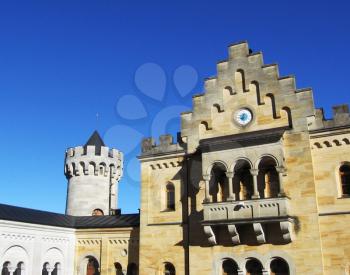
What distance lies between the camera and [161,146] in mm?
28125

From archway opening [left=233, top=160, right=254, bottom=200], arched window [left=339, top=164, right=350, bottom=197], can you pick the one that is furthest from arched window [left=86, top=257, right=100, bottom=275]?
arched window [left=339, top=164, right=350, bottom=197]

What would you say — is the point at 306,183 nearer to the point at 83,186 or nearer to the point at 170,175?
the point at 170,175

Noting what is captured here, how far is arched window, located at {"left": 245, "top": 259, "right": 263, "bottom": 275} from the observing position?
22969 millimetres

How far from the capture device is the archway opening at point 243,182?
960 inches

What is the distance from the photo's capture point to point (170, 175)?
27.5 metres

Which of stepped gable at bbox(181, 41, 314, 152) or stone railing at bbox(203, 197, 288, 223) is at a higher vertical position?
stepped gable at bbox(181, 41, 314, 152)

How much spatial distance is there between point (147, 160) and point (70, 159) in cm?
2049

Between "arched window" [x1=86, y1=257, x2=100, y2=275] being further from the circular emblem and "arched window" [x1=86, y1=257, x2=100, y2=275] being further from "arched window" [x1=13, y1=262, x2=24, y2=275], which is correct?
the circular emblem

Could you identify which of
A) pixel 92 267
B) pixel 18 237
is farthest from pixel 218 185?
pixel 18 237

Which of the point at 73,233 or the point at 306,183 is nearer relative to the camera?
the point at 306,183

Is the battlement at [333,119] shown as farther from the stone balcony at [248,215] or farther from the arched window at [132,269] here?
the arched window at [132,269]

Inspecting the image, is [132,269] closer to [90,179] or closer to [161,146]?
[161,146]

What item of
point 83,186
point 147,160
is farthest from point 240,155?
point 83,186

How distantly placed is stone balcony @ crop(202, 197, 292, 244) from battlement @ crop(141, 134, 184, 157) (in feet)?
17.8
